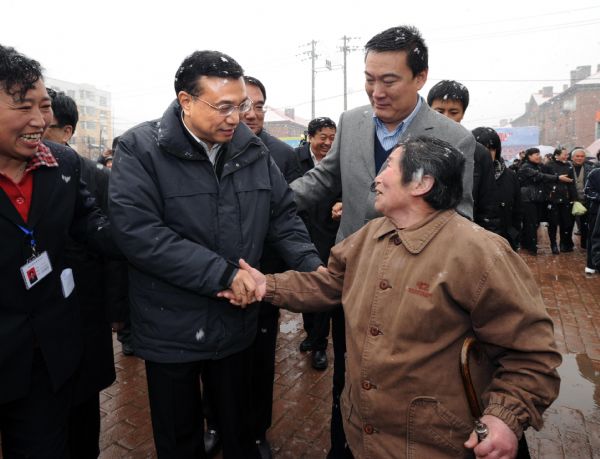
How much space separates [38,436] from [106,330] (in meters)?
0.63

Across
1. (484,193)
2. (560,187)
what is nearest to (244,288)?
(484,193)

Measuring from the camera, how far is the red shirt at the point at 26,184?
1891 mm

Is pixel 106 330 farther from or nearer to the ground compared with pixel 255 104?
nearer to the ground

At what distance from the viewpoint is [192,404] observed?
2221 millimetres

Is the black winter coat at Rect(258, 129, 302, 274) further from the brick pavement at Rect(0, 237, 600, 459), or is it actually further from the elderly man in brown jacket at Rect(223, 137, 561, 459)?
the elderly man in brown jacket at Rect(223, 137, 561, 459)

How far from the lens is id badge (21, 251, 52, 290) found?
1.85 m

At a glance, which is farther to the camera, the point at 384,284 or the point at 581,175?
the point at 581,175

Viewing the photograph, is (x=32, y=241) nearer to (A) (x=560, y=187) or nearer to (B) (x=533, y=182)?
(B) (x=533, y=182)

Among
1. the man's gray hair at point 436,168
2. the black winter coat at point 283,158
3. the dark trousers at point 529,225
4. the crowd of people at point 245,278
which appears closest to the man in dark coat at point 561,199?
the dark trousers at point 529,225

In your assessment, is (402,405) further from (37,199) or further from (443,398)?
(37,199)

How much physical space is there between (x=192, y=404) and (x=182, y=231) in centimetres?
87

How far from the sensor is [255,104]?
11.9ft

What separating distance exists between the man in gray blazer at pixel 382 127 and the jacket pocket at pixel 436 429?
36.6 inches

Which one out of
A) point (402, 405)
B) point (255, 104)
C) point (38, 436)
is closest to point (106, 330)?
point (38, 436)
